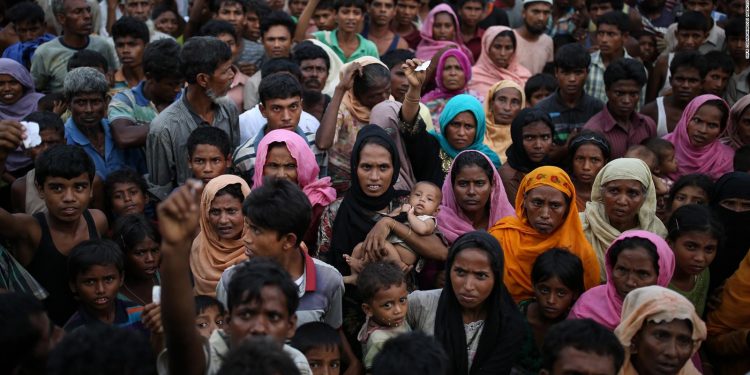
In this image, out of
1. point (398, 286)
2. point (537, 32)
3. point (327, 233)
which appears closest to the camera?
point (398, 286)

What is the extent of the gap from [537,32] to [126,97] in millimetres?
4290

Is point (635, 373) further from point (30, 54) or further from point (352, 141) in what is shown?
point (30, 54)

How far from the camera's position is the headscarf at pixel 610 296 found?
458cm

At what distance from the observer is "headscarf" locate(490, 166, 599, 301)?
16.9 ft

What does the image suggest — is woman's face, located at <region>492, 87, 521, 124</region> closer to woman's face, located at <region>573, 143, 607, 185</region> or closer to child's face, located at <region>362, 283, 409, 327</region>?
woman's face, located at <region>573, 143, 607, 185</region>

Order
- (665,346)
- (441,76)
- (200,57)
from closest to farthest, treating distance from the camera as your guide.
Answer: (665,346) → (200,57) → (441,76)

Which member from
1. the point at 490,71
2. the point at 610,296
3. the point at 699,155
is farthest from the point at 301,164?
the point at 490,71

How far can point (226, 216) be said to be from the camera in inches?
201

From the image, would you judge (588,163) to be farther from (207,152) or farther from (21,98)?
(21,98)

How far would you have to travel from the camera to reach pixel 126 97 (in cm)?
643

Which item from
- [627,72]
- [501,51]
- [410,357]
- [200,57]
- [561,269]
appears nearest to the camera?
[410,357]

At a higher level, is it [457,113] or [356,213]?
[457,113]

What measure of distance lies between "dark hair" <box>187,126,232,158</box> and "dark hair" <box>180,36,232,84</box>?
0.48 metres

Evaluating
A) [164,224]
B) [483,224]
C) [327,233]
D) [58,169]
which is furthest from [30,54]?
[164,224]
